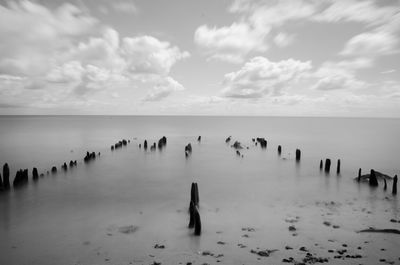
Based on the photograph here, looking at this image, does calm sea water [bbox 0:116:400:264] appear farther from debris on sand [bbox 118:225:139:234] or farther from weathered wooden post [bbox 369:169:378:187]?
weathered wooden post [bbox 369:169:378:187]

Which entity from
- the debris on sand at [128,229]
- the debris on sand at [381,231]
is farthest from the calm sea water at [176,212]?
the debris on sand at [381,231]

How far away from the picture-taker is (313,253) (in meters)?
12.0

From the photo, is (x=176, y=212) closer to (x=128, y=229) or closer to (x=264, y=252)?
(x=128, y=229)

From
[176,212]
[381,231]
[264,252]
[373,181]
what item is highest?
[373,181]

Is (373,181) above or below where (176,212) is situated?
above

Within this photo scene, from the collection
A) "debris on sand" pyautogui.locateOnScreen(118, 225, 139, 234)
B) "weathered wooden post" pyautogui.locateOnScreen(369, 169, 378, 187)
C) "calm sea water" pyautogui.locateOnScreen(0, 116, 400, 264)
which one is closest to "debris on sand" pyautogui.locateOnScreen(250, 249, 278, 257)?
"calm sea water" pyautogui.locateOnScreen(0, 116, 400, 264)

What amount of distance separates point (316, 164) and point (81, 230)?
32673 millimetres

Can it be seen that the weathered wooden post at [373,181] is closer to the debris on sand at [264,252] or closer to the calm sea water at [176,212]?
the calm sea water at [176,212]

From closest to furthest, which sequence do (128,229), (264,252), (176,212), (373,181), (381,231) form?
(264,252)
(381,231)
(128,229)
(176,212)
(373,181)

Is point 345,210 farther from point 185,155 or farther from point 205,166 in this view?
point 185,155

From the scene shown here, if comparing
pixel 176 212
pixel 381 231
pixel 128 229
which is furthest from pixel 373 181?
pixel 128 229

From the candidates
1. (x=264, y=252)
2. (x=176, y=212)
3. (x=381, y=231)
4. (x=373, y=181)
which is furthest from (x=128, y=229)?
(x=373, y=181)

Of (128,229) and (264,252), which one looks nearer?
(264,252)

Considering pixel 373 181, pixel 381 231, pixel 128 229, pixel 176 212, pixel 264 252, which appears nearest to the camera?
pixel 264 252
